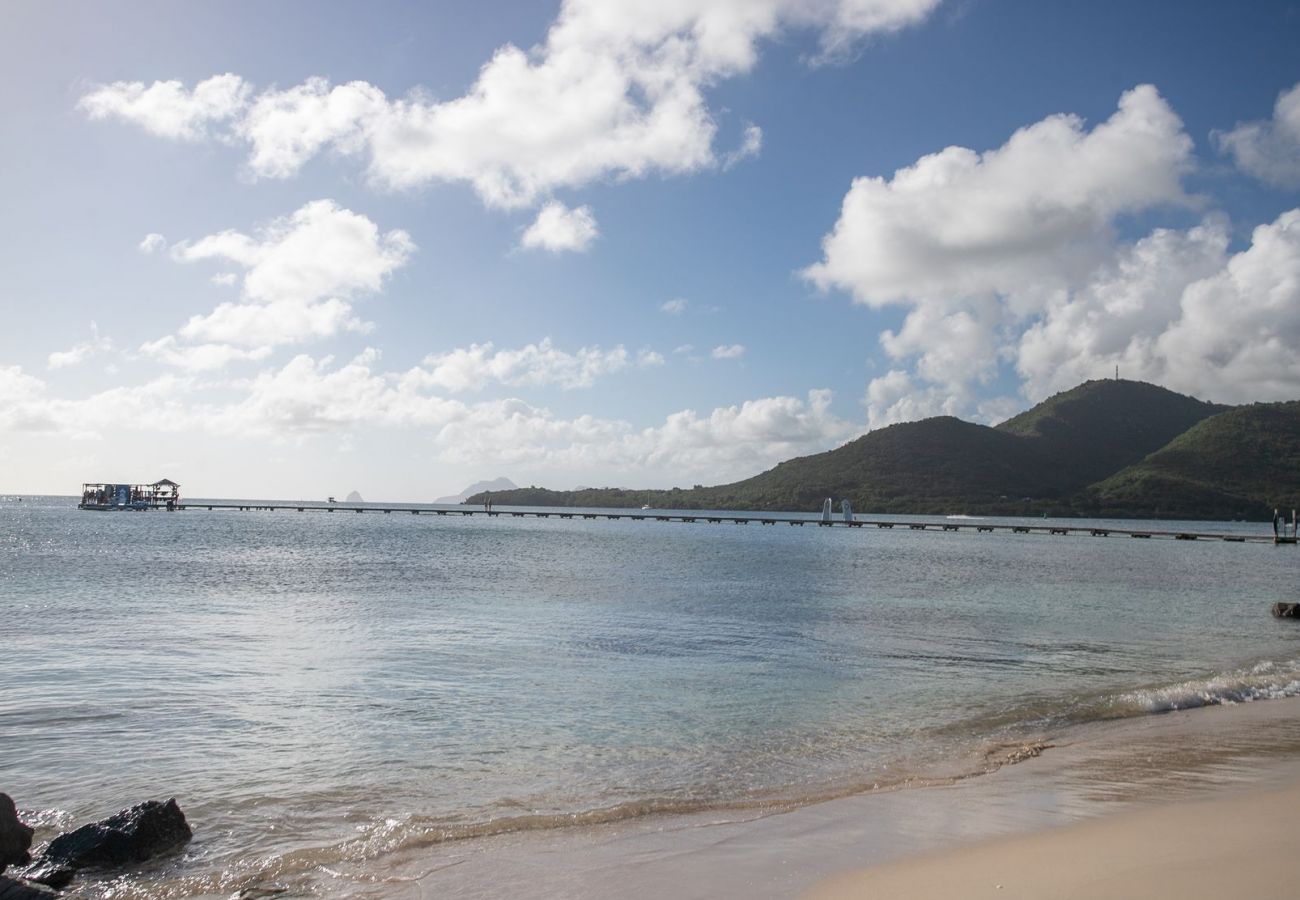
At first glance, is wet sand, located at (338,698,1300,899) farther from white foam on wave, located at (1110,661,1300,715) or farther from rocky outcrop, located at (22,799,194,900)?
white foam on wave, located at (1110,661,1300,715)

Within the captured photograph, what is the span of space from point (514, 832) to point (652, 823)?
1352 mm

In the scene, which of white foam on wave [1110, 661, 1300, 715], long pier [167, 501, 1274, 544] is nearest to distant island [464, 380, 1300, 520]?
long pier [167, 501, 1274, 544]

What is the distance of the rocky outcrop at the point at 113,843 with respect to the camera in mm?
6992

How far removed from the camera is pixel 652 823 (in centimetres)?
825

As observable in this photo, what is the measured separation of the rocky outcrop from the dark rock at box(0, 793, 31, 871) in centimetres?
17

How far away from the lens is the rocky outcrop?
6.99 metres

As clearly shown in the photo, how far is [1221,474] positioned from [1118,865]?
174m

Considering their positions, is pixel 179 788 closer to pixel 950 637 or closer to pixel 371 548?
pixel 950 637

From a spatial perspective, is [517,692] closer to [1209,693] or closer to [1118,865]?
[1118,865]

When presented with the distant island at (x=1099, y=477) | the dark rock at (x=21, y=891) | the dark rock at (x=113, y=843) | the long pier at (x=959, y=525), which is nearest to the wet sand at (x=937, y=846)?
the dark rock at (x=113, y=843)

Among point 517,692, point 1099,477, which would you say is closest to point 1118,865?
point 517,692

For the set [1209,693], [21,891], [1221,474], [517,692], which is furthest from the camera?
[1221,474]

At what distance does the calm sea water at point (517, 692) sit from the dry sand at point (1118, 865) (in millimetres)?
2519

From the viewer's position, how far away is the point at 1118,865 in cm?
645
